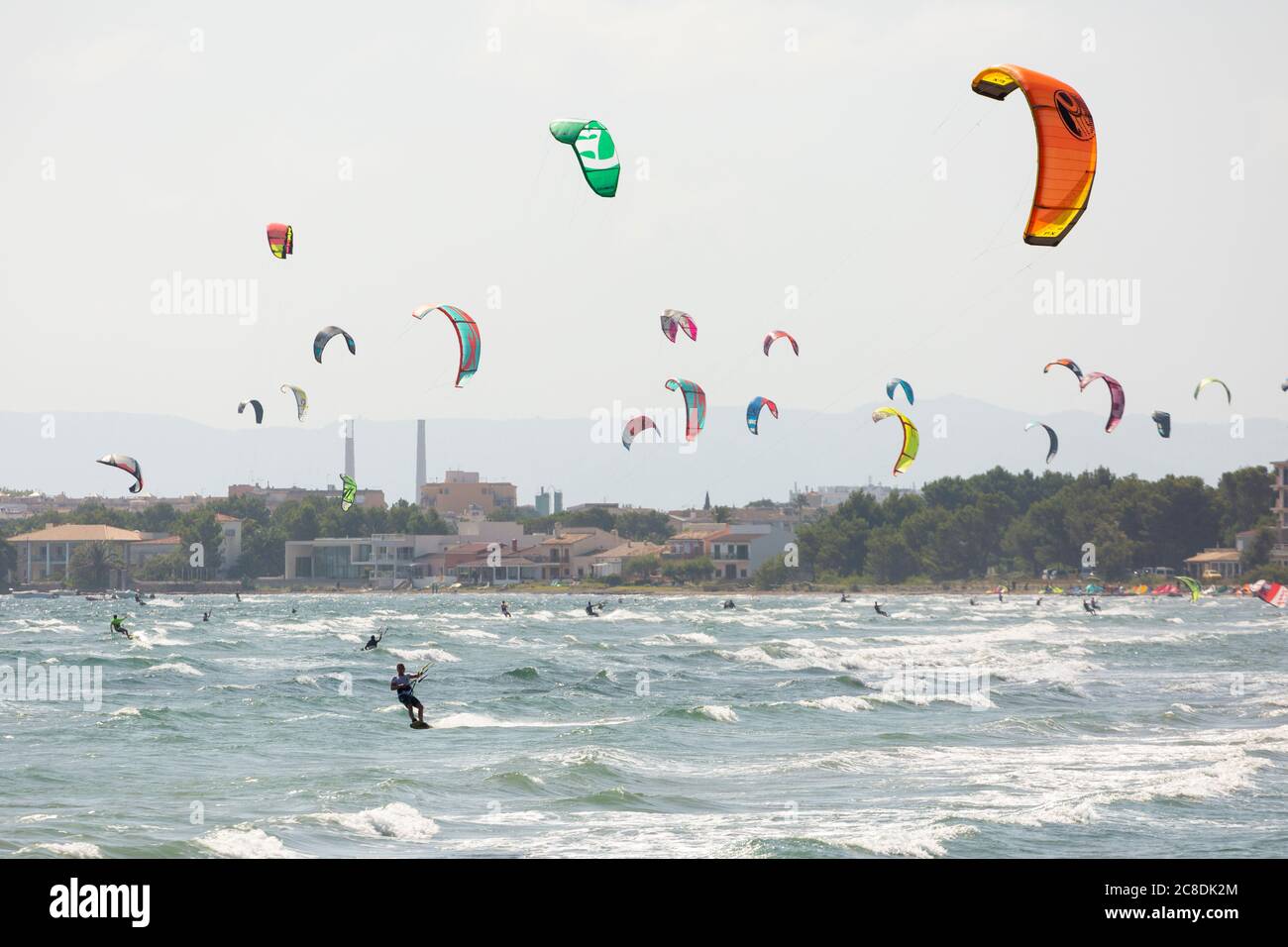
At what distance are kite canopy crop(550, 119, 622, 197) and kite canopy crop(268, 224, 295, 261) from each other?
12.2 m

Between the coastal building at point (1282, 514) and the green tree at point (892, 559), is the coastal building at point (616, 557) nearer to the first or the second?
the green tree at point (892, 559)

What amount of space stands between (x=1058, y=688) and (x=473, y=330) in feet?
42.1

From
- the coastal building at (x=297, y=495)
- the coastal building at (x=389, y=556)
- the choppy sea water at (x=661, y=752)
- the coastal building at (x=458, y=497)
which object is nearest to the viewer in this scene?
the choppy sea water at (x=661, y=752)

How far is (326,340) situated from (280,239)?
9.64ft

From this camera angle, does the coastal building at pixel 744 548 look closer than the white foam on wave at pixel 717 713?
No

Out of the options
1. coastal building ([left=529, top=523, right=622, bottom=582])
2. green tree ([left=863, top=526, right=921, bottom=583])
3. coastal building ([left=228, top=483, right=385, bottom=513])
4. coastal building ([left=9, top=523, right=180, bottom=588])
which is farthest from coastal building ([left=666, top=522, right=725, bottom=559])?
coastal building ([left=9, top=523, right=180, bottom=588])

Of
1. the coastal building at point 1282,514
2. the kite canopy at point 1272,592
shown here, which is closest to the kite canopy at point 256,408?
the kite canopy at point 1272,592

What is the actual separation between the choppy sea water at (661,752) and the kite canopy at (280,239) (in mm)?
9075

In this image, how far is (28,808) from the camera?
54.2 ft

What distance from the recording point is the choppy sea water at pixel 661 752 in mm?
15188

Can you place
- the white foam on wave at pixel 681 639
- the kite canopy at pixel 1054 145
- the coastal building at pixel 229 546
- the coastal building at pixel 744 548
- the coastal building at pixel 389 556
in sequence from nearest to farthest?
the kite canopy at pixel 1054 145, the white foam on wave at pixel 681 639, the coastal building at pixel 744 548, the coastal building at pixel 389 556, the coastal building at pixel 229 546

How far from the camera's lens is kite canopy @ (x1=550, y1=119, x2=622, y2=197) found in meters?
23.8

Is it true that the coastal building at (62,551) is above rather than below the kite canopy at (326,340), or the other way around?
below
